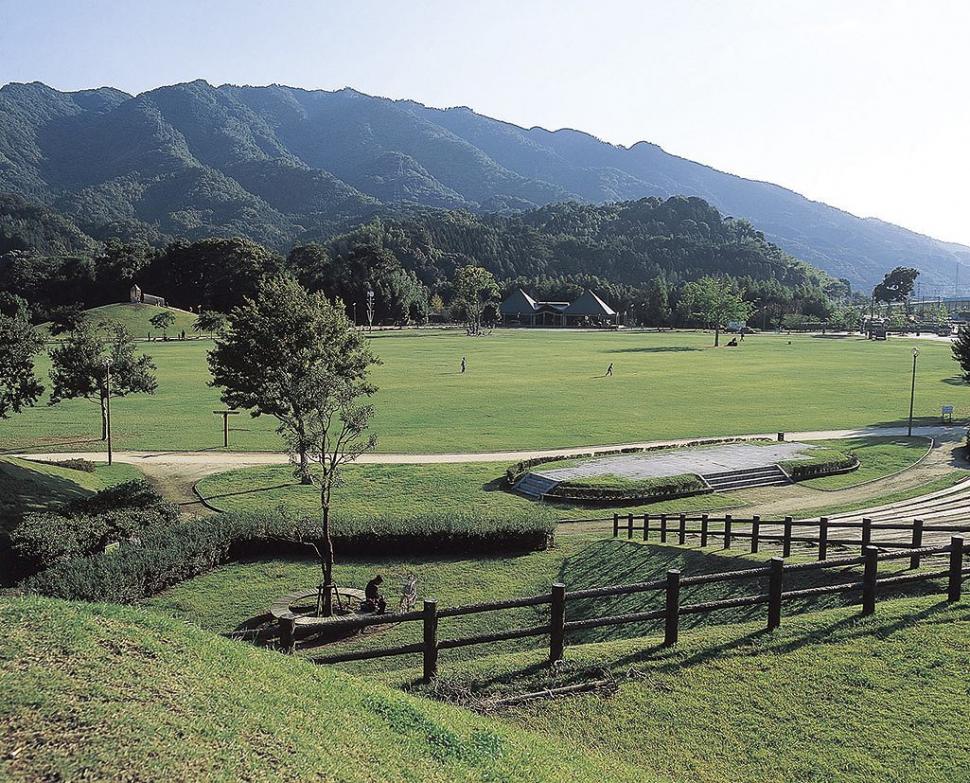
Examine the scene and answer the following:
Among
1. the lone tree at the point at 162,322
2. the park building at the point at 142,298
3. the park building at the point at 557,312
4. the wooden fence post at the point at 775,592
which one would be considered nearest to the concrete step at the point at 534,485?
the wooden fence post at the point at 775,592

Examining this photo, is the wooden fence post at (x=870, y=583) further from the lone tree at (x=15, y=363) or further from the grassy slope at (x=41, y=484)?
the lone tree at (x=15, y=363)

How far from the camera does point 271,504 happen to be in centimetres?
2677

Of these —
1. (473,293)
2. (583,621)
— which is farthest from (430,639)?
(473,293)

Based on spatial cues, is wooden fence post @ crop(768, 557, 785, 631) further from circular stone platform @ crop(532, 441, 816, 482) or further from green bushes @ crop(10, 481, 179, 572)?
circular stone platform @ crop(532, 441, 816, 482)

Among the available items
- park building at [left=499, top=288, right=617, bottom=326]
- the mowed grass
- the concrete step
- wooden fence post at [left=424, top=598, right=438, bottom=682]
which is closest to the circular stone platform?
the concrete step

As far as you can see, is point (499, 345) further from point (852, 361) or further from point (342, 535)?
point (342, 535)

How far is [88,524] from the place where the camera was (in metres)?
20.6

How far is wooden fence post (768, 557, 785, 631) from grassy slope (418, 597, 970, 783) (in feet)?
0.55

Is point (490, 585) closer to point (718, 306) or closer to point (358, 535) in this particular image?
point (358, 535)

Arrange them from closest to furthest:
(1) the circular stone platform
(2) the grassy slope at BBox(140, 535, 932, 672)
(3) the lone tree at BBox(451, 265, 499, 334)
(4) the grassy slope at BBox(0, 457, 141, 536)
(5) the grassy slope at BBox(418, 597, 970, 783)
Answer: (5) the grassy slope at BBox(418, 597, 970, 783)
(2) the grassy slope at BBox(140, 535, 932, 672)
(4) the grassy slope at BBox(0, 457, 141, 536)
(1) the circular stone platform
(3) the lone tree at BBox(451, 265, 499, 334)

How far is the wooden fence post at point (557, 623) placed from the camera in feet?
33.8

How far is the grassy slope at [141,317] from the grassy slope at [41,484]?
305 feet

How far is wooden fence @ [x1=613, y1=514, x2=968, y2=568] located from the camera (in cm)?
1633

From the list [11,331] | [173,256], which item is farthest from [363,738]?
[173,256]
